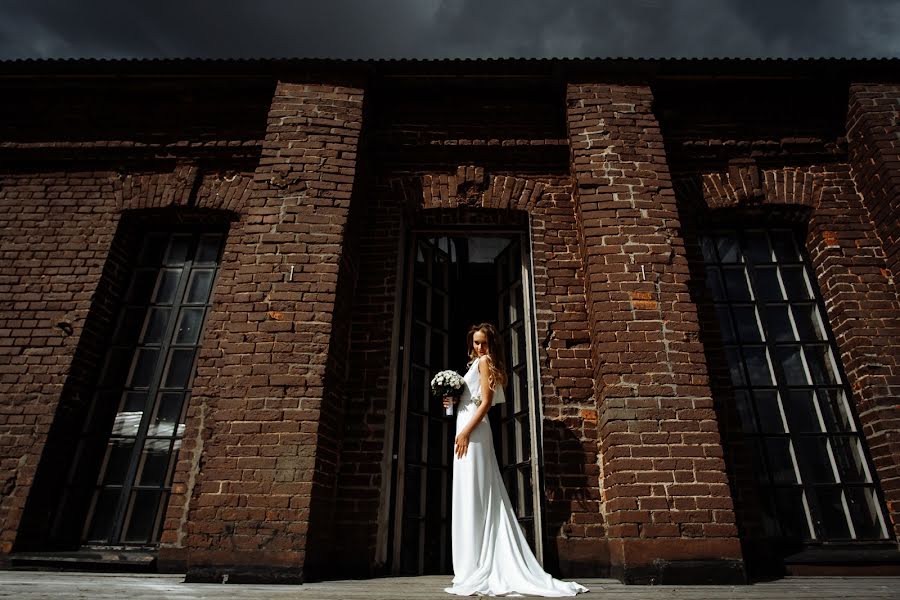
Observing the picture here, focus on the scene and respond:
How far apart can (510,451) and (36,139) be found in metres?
6.35

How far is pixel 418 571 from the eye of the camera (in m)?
4.14

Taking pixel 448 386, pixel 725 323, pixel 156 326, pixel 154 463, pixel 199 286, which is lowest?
pixel 154 463

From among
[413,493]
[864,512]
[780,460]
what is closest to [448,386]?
[413,493]

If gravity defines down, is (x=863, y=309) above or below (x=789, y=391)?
above

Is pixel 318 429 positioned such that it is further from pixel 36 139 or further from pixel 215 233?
pixel 36 139

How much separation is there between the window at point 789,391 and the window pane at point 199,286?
5233 millimetres

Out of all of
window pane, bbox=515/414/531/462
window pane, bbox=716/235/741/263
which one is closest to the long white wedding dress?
window pane, bbox=515/414/531/462

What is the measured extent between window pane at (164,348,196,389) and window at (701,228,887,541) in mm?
5244

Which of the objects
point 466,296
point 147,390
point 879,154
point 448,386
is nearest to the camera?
point 448,386

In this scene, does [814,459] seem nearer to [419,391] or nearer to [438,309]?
[419,391]

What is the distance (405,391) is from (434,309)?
3.48ft

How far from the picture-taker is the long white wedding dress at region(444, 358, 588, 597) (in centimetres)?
294

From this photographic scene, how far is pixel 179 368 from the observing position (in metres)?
4.65

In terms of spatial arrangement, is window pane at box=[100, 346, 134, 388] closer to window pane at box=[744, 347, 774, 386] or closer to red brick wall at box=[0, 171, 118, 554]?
red brick wall at box=[0, 171, 118, 554]
